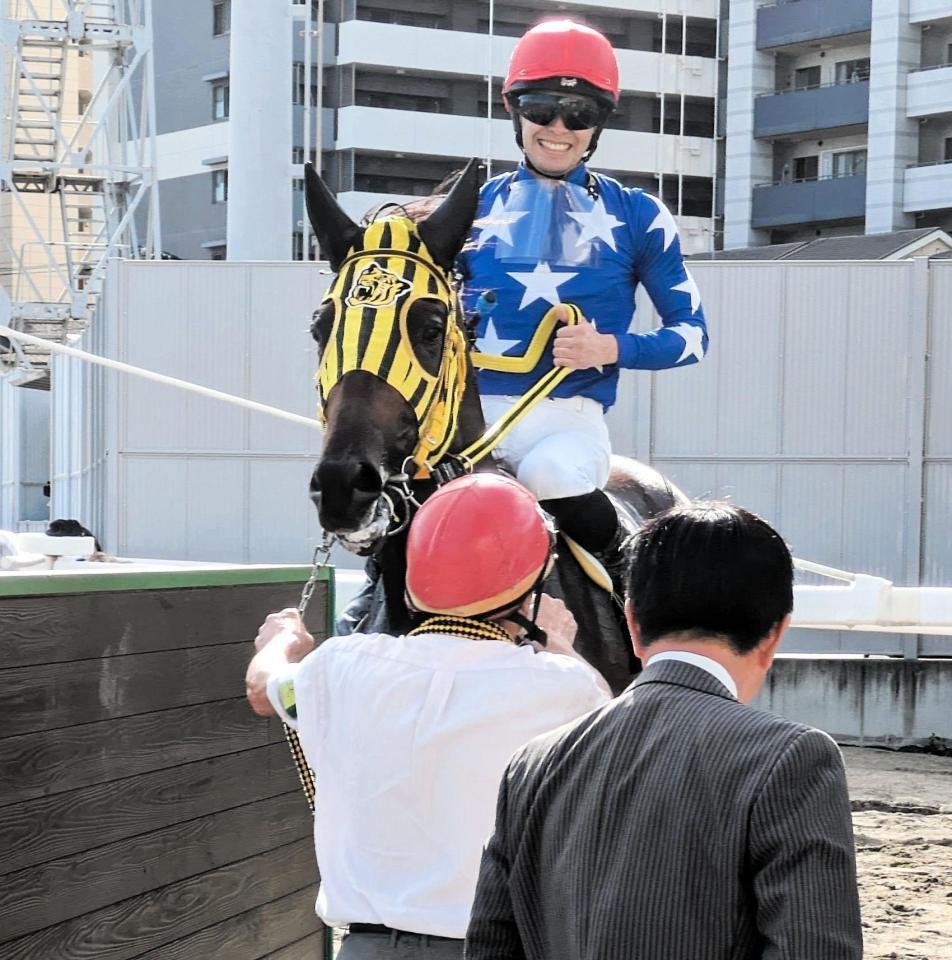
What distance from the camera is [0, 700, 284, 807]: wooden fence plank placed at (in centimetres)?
327

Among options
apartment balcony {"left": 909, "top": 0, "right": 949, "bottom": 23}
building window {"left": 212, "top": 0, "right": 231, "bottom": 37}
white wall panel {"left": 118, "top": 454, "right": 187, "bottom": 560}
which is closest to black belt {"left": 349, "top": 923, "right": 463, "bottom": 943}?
white wall panel {"left": 118, "top": 454, "right": 187, "bottom": 560}

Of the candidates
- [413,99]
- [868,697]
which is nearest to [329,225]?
[868,697]

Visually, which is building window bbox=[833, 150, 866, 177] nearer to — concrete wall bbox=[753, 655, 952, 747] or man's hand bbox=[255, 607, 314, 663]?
concrete wall bbox=[753, 655, 952, 747]

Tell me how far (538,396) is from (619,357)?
22cm

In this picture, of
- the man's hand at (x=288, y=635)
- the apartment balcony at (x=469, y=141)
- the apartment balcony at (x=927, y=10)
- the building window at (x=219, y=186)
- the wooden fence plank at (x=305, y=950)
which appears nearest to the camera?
the man's hand at (x=288, y=635)

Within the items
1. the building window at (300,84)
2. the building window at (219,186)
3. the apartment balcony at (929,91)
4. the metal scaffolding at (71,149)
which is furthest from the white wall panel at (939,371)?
the building window at (219,186)

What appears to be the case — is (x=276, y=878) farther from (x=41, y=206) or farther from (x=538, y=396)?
(x=41, y=206)

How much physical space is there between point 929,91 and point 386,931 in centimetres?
3582

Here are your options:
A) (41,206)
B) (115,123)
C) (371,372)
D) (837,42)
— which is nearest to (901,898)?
(371,372)

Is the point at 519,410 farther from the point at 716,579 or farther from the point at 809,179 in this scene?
the point at 809,179

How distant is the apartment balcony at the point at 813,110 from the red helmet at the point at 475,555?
120 feet

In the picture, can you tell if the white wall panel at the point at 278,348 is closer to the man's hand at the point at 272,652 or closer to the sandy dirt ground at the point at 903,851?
the sandy dirt ground at the point at 903,851

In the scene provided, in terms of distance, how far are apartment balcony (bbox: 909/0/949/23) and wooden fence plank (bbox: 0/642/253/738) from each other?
3424cm

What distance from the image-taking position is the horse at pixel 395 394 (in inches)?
117
